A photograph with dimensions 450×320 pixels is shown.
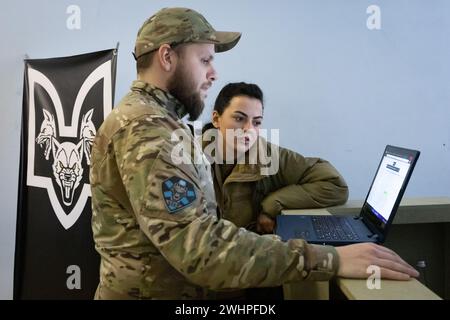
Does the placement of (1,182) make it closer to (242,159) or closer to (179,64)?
(242,159)

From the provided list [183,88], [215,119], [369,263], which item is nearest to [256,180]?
[215,119]

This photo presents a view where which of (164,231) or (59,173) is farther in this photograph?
(59,173)

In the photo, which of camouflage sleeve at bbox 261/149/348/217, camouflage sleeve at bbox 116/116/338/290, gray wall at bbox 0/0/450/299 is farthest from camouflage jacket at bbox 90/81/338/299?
gray wall at bbox 0/0/450/299

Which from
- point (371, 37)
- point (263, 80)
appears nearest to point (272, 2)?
point (263, 80)

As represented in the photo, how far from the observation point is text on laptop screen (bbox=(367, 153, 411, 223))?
3.55ft

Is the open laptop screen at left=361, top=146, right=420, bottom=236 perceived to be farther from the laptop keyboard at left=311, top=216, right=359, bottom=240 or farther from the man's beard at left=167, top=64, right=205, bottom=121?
the man's beard at left=167, top=64, right=205, bottom=121

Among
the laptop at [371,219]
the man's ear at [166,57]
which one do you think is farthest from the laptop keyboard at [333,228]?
the man's ear at [166,57]

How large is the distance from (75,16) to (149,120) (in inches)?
66.0

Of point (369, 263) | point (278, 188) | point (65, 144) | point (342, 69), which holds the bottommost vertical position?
point (369, 263)

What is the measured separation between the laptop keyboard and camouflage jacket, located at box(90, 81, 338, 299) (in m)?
0.29

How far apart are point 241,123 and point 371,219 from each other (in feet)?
2.03

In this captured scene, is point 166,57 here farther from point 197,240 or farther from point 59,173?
point 59,173

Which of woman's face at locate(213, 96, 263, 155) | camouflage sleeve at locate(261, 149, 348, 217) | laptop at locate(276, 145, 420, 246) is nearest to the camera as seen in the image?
laptop at locate(276, 145, 420, 246)

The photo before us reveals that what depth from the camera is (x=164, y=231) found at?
2.38ft
